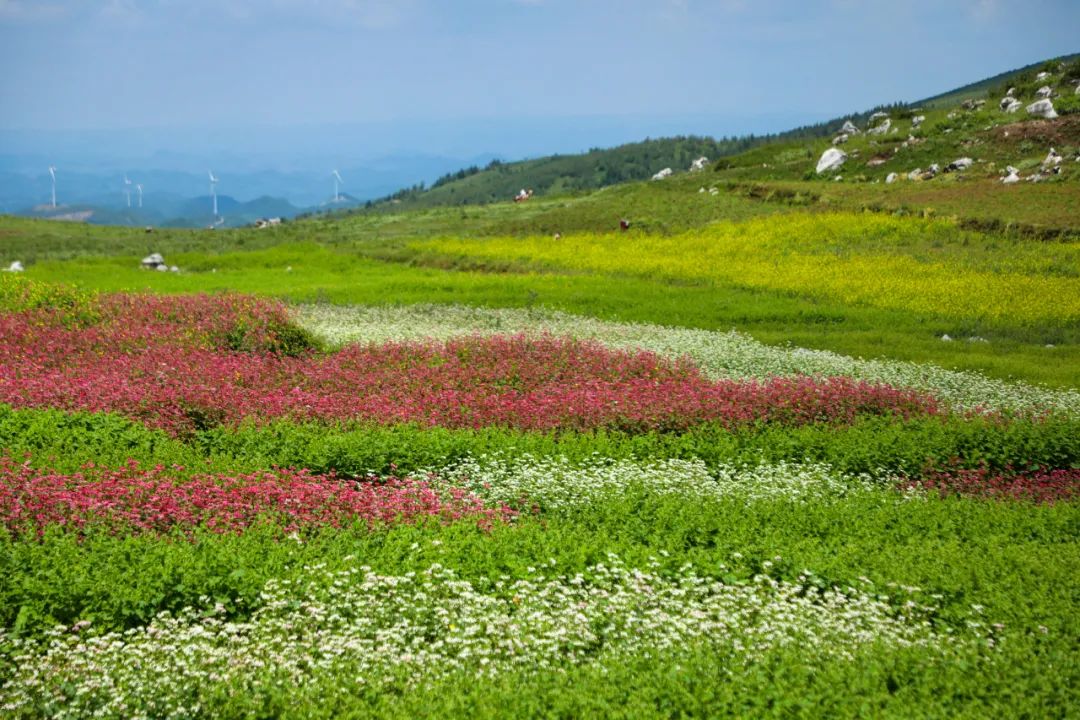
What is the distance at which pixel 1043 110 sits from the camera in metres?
74.8

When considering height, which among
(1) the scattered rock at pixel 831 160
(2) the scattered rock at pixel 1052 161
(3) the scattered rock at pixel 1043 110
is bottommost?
(2) the scattered rock at pixel 1052 161

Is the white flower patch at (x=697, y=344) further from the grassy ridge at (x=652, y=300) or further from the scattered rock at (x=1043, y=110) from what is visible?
the scattered rock at (x=1043, y=110)

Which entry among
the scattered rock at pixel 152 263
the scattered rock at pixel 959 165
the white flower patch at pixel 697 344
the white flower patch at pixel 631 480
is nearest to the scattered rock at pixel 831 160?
the scattered rock at pixel 959 165

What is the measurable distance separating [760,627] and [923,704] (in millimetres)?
1844

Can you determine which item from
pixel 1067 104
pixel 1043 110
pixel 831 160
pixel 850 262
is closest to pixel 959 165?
pixel 831 160

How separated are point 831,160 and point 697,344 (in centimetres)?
5964

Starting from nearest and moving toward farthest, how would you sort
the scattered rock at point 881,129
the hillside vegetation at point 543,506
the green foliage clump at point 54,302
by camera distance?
the hillside vegetation at point 543,506 < the green foliage clump at point 54,302 < the scattered rock at point 881,129

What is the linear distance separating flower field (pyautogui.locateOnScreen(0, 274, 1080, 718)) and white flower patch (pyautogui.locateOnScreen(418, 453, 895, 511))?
6 cm

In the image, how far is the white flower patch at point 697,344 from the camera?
21.3 m

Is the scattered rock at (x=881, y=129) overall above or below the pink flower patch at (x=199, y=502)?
above

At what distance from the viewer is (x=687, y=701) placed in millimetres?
7395

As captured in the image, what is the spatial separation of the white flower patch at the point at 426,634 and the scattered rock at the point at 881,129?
88.7m

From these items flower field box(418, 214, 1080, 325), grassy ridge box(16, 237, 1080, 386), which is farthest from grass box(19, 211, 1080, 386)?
flower field box(418, 214, 1080, 325)

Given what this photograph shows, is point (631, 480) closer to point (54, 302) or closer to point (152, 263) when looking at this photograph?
point (54, 302)
